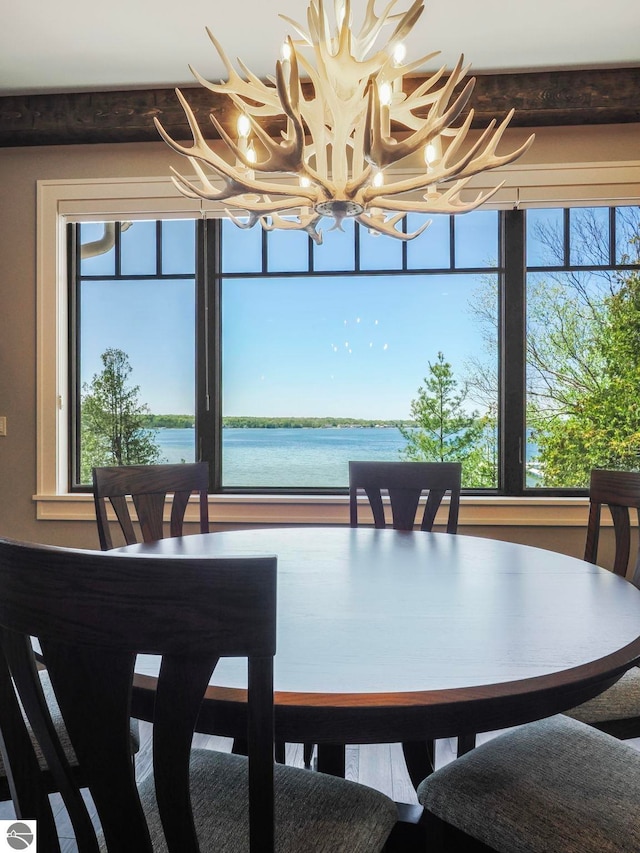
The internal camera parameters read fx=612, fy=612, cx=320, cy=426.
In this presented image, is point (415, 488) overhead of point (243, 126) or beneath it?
beneath

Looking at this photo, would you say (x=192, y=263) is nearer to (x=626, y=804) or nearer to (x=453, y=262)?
(x=453, y=262)

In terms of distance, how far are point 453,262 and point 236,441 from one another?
1489 millimetres

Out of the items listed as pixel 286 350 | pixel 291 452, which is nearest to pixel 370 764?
pixel 291 452

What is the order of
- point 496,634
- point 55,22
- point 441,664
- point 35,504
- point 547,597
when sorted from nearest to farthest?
point 441,664, point 496,634, point 547,597, point 55,22, point 35,504

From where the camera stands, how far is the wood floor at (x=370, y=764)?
1868 mm

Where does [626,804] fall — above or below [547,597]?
below

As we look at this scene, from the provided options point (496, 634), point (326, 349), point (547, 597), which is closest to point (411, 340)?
point (326, 349)

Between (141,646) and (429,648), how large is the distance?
525 millimetres

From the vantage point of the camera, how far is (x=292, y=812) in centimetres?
100

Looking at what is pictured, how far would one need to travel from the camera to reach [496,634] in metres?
1.08

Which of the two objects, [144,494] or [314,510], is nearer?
[144,494]

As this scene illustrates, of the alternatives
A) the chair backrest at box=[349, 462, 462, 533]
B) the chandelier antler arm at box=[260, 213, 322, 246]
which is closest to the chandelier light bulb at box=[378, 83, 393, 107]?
the chandelier antler arm at box=[260, 213, 322, 246]

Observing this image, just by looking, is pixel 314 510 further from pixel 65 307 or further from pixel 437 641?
pixel 437 641

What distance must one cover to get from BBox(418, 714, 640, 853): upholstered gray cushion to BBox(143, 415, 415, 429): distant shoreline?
2.08 metres
